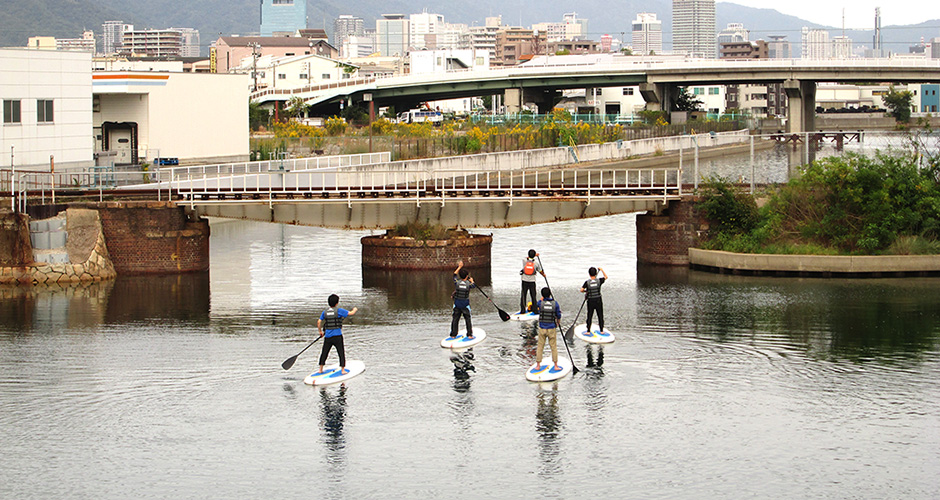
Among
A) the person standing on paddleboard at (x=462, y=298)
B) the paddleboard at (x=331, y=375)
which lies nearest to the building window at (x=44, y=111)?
the person standing on paddleboard at (x=462, y=298)

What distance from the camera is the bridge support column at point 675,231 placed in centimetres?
4472

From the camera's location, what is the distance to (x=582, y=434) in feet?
72.4

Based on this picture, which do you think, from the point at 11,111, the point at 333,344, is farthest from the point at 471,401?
the point at 11,111

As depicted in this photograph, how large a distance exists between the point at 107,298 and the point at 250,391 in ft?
48.5

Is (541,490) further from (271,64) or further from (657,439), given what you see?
(271,64)

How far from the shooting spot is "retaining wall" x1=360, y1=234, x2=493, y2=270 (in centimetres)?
4425

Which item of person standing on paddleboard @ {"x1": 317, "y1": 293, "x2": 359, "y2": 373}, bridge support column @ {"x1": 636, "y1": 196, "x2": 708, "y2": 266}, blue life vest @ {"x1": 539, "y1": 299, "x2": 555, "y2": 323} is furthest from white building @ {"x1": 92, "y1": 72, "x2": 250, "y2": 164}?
blue life vest @ {"x1": 539, "y1": 299, "x2": 555, "y2": 323}

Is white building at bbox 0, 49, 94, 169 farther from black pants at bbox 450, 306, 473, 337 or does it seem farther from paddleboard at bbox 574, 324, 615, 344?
paddleboard at bbox 574, 324, 615, 344

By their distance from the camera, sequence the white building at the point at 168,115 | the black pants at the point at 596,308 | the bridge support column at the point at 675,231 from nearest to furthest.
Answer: the black pants at the point at 596,308, the bridge support column at the point at 675,231, the white building at the point at 168,115

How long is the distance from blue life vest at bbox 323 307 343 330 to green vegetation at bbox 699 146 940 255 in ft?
73.8

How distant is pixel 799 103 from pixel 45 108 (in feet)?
287

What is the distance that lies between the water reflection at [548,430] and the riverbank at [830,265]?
1909 centimetres

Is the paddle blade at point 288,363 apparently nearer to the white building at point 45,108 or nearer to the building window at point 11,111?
the white building at point 45,108

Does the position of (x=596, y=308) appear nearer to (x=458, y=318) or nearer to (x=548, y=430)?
(x=458, y=318)
